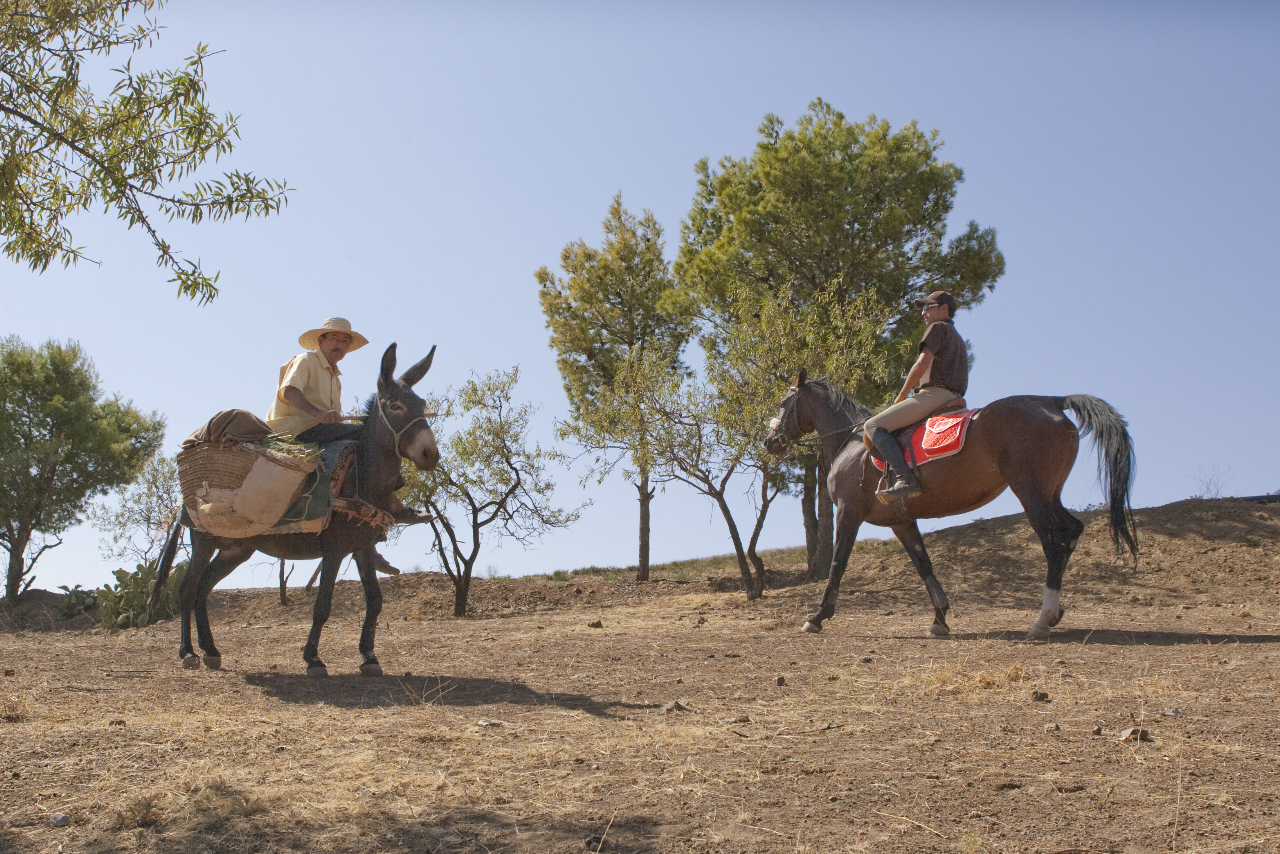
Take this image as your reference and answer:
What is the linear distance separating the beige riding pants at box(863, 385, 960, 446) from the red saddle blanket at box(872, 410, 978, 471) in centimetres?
11

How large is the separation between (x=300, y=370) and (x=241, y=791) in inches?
176

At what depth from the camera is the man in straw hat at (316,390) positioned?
7.96m

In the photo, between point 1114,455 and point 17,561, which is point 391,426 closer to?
point 1114,455

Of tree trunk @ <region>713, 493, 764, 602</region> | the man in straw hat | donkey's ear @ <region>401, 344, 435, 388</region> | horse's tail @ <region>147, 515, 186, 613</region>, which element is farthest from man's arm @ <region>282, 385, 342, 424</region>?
tree trunk @ <region>713, 493, 764, 602</region>

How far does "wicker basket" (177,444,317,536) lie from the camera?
7.52m

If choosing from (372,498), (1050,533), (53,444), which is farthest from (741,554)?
(53,444)

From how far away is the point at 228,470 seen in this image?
764 centimetres

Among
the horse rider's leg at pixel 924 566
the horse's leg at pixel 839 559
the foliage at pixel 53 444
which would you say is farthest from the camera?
the foliage at pixel 53 444

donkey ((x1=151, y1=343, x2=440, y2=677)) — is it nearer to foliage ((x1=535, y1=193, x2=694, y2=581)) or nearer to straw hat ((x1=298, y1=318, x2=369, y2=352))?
straw hat ((x1=298, y1=318, x2=369, y2=352))

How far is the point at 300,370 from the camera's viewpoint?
8031mm

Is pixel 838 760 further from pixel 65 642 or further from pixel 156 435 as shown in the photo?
pixel 156 435

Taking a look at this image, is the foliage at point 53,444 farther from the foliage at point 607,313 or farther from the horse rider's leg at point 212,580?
the horse rider's leg at point 212,580

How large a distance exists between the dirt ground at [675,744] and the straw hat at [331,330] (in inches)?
113

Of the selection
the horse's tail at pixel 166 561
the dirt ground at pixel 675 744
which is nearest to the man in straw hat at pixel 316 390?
the horse's tail at pixel 166 561
